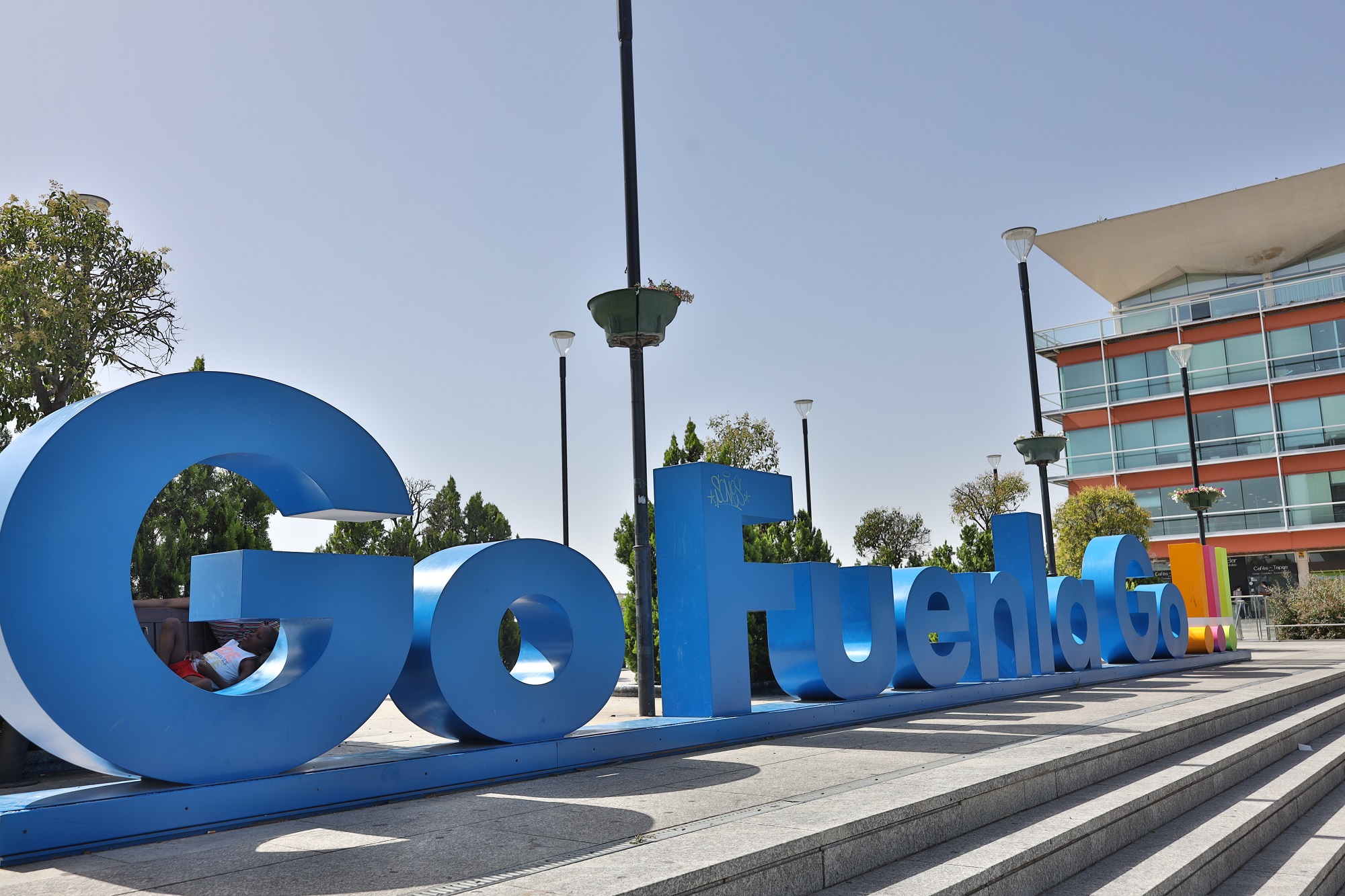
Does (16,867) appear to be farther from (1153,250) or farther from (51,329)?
(1153,250)

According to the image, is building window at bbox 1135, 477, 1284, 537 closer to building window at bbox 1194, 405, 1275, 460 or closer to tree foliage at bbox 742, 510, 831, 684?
building window at bbox 1194, 405, 1275, 460

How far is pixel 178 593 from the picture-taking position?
13.5 metres

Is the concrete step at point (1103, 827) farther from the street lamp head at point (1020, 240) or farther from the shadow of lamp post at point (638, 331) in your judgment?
the street lamp head at point (1020, 240)

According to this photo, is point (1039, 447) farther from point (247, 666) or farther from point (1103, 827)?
point (247, 666)

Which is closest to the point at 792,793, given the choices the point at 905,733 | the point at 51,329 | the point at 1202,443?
the point at 905,733

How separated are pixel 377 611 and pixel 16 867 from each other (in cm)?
217

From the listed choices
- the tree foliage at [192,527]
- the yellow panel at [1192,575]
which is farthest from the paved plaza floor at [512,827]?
the yellow panel at [1192,575]

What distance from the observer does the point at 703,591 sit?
830 cm

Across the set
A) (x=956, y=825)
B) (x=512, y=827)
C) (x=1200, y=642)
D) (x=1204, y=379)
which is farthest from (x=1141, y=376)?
(x=512, y=827)

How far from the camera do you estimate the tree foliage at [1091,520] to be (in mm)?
35844

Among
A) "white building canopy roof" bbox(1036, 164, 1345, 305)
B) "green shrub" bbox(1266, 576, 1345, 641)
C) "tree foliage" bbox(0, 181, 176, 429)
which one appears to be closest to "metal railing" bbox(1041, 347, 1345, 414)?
"white building canopy roof" bbox(1036, 164, 1345, 305)

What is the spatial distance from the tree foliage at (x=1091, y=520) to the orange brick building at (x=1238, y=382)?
7.73 meters

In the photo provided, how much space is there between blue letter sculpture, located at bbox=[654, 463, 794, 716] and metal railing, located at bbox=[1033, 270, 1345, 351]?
4005 cm

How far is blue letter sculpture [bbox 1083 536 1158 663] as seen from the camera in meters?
14.6
